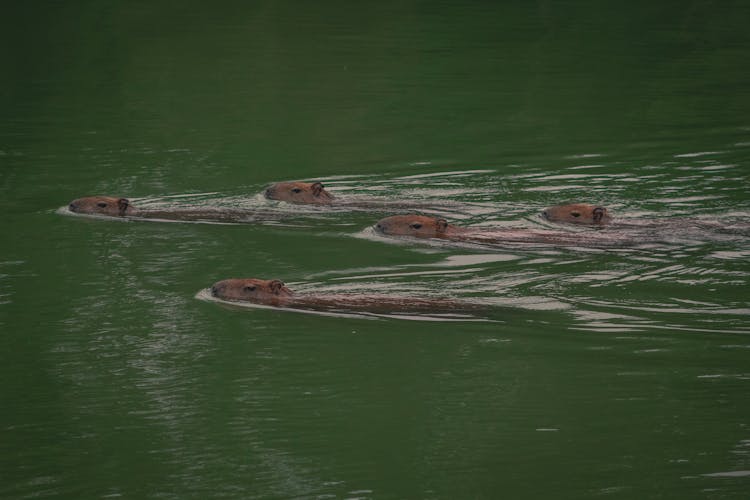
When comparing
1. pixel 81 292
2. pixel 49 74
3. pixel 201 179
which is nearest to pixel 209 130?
pixel 201 179

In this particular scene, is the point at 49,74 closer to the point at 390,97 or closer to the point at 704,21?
the point at 390,97

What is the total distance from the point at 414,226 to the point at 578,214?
1687 millimetres

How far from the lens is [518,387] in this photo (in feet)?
32.7

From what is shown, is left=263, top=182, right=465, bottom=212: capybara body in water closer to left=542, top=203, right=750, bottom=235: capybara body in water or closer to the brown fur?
the brown fur

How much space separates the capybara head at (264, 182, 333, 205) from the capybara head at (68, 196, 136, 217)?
5.36ft

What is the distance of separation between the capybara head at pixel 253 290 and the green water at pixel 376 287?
0.21 metres

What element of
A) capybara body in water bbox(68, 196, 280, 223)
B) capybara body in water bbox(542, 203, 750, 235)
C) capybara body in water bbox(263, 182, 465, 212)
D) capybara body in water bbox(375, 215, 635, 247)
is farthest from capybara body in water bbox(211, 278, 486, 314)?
capybara body in water bbox(263, 182, 465, 212)

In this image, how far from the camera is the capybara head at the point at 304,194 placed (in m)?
15.9

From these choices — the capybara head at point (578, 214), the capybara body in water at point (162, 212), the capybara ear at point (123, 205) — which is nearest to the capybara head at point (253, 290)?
the capybara body in water at point (162, 212)

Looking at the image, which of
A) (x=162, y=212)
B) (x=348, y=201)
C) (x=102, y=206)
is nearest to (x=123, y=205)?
(x=102, y=206)

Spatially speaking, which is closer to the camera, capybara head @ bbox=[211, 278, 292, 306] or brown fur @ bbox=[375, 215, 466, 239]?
capybara head @ bbox=[211, 278, 292, 306]

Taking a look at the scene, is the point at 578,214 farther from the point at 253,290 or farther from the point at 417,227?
the point at 253,290

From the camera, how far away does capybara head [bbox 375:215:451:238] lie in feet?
46.6

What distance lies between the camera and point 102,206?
51.5 ft
